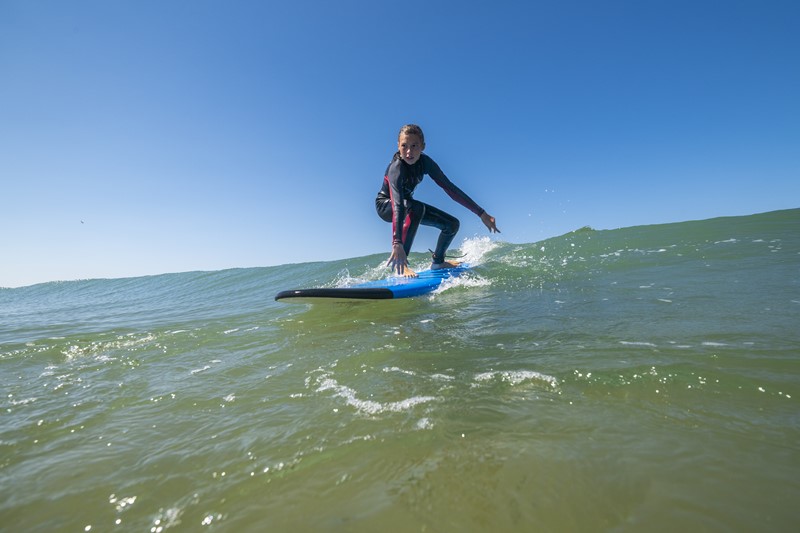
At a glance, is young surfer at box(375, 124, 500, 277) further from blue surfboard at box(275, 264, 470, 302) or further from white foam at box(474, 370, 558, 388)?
white foam at box(474, 370, 558, 388)

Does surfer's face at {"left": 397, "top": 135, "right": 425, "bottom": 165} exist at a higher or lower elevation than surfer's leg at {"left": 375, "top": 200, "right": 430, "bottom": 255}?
higher

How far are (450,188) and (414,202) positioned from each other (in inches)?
33.8

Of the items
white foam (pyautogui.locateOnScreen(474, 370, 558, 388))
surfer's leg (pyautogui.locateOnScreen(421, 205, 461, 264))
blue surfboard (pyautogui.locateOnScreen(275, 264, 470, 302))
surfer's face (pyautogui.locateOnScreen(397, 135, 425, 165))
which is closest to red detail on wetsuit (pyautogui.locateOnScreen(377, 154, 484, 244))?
surfer's face (pyautogui.locateOnScreen(397, 135, 425, 165))

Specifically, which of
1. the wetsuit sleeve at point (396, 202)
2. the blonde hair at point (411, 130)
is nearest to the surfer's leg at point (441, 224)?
the wetsuit sleeve at point (396, 202)

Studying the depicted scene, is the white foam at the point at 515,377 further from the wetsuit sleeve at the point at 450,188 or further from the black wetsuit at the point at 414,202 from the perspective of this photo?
the wetsuit sleeve at the point at 450,188

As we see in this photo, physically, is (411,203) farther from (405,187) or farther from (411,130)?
(411,130)

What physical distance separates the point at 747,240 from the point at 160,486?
10939 mm

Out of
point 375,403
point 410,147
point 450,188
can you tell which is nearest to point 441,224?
point 450,188

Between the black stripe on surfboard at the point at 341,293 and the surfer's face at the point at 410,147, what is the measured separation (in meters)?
2.14

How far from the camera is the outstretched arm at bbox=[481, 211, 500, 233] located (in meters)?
6.71

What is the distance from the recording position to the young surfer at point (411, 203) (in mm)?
5317

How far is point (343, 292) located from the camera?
5051mm

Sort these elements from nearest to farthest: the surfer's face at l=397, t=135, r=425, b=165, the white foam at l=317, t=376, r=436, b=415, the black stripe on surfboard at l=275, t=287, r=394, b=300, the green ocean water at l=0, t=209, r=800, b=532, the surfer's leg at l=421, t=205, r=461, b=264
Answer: the green ocean water at l=0, t=209, r=800, b=532 < the white foam at l=317, t=376, r=436, b=415 < the black stripe on surfboard at l=275, t=287, r=394, b=300 < the surfer's face at l=397, t=135, r=425, b=165 < the surfer's leg at l=421, t=205, r=461, b=264

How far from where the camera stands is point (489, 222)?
6742 mm
